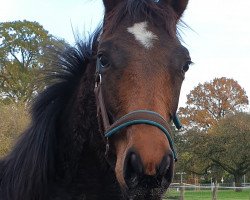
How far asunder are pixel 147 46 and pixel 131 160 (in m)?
0.88

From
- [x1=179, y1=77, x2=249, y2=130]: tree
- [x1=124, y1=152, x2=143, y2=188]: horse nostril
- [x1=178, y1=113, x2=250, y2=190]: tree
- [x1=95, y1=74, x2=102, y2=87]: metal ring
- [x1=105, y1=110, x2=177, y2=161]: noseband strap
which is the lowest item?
[x1=124, y1=152, x2=143, y2=188]: horse nostril

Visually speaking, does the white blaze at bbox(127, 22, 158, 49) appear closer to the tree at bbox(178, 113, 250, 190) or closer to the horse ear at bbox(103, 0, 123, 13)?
the horse ear at bbox(103, 0, 123, 13)

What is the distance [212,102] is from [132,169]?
63769 mm

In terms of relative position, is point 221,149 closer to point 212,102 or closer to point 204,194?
point 204,194

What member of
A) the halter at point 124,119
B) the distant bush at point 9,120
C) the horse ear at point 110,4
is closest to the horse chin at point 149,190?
the halter at point 124,119

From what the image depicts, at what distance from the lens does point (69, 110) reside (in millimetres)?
3627

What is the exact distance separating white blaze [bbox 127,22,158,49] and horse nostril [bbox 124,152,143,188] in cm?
86

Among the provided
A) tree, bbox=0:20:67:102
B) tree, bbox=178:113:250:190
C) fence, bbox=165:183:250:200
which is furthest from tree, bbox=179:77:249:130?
tree, bbox=0:20:67:102

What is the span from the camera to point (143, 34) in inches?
120

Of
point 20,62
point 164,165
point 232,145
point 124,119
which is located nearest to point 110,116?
point 124,119

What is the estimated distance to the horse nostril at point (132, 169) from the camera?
248 cm

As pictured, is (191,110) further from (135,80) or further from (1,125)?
(135,80)

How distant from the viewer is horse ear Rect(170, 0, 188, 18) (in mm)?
3635

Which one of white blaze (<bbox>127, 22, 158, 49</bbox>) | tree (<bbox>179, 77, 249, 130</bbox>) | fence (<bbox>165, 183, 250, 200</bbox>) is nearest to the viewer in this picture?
white blaze (<bbox>127, 22, 158, 49</bbox>)
